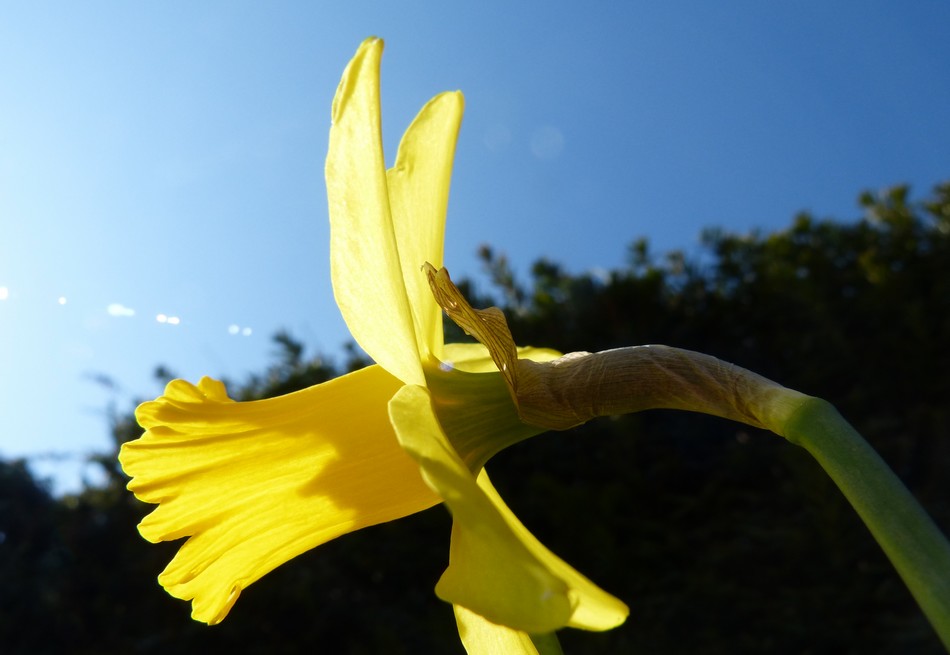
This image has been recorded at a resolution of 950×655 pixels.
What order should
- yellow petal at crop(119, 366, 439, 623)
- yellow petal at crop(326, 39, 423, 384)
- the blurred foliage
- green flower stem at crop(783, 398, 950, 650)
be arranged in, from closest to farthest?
green flower stem at crop(783, 398, 950, 650) < yellow petal at crop(326, 39, 423, 384) < yellow petal at crop(119, 366, 439, 623) < the blurred foliage

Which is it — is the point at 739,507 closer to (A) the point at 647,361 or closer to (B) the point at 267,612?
(B) the point at 267,612

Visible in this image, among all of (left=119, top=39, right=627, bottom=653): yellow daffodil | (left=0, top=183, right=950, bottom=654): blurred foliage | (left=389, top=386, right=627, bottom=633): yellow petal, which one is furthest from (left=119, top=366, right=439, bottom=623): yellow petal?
(left=0, top=183, right=950, bottom=654): blurred foliage

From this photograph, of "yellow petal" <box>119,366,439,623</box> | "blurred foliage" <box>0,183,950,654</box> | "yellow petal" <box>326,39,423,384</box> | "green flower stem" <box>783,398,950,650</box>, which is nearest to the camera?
"green flower stem" <box>783,398,950,650</box>

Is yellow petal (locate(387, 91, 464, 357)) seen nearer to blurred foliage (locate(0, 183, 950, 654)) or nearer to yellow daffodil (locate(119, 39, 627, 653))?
yellow daffodil (locate(119, 39, 627, 653))

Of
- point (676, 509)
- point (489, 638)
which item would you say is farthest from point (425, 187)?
point (676, 509)

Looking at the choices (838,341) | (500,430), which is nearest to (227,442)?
(500,430)

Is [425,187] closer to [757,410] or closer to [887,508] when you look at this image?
[757,410]

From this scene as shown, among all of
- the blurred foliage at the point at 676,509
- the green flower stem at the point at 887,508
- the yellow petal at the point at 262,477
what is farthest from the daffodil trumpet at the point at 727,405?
the blurred foliage at the point at 676,509
